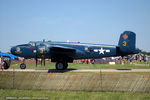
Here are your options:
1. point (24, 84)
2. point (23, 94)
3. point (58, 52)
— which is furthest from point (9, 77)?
point (58, 52)

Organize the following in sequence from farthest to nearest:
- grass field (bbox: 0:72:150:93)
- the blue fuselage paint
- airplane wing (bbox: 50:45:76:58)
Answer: the blue fuselage paint
airplane wing (bbox: 50:45:76:58)
grass field (bbox: 0:72:150:93)

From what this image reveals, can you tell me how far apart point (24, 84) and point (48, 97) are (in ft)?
8.33

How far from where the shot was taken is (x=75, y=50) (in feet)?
76.6

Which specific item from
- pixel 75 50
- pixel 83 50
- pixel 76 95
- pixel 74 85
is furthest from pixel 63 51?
pixel 76 95

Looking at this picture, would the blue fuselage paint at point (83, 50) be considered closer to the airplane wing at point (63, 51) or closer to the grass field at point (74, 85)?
the airplane wing at point (63, 51)

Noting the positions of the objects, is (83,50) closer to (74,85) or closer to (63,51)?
(63,51)

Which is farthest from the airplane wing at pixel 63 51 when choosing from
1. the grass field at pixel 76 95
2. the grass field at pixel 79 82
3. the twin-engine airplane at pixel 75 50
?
the grass field at pixel 76 95

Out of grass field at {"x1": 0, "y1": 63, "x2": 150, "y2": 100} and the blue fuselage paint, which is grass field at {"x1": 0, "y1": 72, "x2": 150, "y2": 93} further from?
the blue fuselage paint

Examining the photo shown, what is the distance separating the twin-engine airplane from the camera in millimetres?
23234

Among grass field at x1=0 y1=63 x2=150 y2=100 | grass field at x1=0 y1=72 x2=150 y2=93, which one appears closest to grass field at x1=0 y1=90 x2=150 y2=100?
grass field at x1=0 y1=63 x2=150 y2=100

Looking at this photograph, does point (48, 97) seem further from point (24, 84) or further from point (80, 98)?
point (24, 84)

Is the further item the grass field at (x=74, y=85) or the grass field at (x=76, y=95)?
the grass field at (x=74, y=85)

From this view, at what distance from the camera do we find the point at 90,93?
1027cm

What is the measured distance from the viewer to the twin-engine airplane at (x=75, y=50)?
2323 centimetres
